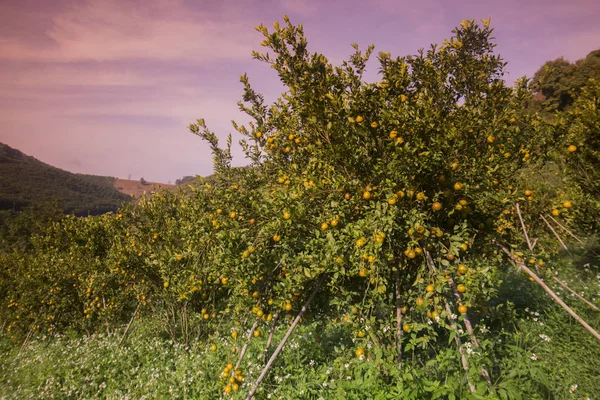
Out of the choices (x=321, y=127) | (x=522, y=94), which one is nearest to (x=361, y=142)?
(x=321, y=127)

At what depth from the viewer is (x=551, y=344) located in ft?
11.4

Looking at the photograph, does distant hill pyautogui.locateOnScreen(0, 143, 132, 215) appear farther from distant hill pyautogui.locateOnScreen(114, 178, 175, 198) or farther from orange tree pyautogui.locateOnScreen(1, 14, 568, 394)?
orange tree pyautogui.locateOnScreen(1, 14, 568, 394)

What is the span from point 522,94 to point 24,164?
148m

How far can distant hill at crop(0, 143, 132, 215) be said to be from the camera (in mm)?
71294

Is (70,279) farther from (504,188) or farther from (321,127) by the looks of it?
(504,188)

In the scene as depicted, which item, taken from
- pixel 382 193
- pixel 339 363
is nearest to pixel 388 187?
pixel 382 193

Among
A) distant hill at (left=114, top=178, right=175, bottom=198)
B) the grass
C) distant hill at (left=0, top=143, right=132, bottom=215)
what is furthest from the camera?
distant hill at (left=114, top=178, right=175, bottom=198)

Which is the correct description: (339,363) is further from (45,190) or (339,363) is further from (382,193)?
(45,190)

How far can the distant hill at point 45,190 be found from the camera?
7129 centimetres

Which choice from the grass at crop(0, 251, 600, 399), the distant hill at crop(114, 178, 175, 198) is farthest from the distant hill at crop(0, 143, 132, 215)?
the grass at crop(0, 251, 600, 399)

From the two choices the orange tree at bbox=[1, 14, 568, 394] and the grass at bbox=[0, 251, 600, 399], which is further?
the grass at bbox=[0, 251, 600, 399]

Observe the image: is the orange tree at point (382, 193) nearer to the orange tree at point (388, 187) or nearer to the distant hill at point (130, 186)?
the orange tree at point (388, 187)

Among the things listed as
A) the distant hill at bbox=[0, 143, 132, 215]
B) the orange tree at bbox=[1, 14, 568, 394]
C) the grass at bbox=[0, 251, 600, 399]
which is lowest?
the grass at bbox=[0, 251, 600, 399]

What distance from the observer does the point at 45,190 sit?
8788 centimetres
